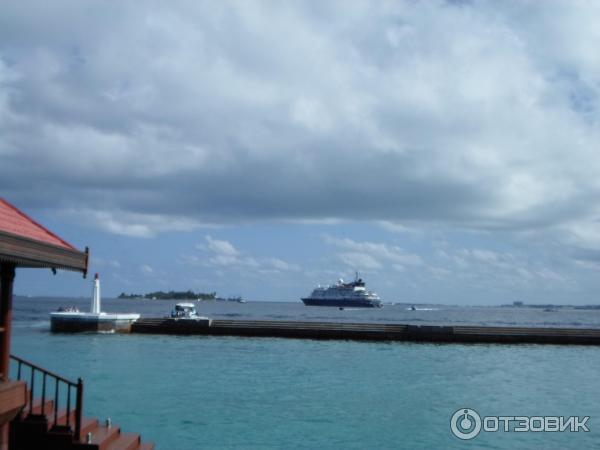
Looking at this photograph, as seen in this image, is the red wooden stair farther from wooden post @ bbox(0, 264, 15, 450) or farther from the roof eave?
the roof eave

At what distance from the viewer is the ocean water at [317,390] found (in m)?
15.5

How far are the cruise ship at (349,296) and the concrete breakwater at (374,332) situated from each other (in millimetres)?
119027

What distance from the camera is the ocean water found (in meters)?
15.5

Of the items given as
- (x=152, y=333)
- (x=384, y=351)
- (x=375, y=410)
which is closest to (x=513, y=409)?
(x=375, y=410)

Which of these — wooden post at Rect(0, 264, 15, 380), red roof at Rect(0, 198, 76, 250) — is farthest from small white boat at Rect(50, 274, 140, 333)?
wooden post at Rect(0, 264, 15, 380)

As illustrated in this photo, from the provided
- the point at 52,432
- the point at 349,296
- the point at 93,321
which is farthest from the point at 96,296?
the point at 349,296

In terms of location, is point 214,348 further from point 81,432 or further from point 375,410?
point 81,432

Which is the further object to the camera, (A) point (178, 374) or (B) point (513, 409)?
(A) point (178, 374)

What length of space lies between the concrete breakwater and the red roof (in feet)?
126

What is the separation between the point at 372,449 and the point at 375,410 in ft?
14.9

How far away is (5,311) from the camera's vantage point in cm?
841

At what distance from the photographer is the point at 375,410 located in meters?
19.0

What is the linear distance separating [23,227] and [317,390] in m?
16.0

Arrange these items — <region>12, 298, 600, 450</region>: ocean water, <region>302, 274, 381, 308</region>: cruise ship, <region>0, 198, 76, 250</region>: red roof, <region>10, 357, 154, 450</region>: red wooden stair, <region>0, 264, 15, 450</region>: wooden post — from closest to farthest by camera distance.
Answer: <region>0, 198, 76, 250</region>: red roof
<region>0, 264, 15, 450</region>: wooden post
<region>10, 357, 154, 450</region>: red wooden stair
<region>12, 298, 600, 450</region>: ocean water
<region>302, 274, 381, 308</region>: cruise ship
